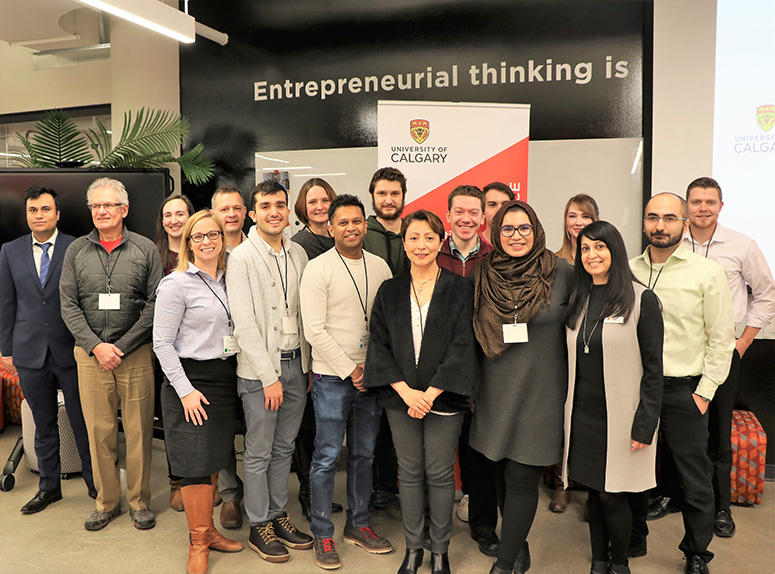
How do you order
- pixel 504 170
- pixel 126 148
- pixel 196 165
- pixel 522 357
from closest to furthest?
pixel 522 357 → pixel 504 170 → pixel 126 148 → pixel 196 165

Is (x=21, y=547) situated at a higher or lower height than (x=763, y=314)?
lower

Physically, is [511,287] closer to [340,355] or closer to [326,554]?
[340,355]

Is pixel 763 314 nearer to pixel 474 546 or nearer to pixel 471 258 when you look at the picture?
pixel 471 258

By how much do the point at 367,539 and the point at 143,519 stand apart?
1.24 meters

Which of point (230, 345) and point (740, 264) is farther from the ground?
point (740, 264)

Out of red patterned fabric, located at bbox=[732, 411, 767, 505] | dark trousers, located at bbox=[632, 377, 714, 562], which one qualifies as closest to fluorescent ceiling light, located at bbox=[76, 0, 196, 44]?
dark trousers, located at bbox=[632, 377, 714, 562]

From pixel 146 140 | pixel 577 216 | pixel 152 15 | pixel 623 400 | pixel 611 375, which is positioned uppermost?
pixel 152 15

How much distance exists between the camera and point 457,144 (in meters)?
4.04

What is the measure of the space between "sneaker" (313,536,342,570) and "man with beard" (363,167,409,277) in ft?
4.55

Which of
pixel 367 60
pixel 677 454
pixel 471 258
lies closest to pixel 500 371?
pixel 471 258

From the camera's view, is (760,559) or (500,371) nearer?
(500,371)

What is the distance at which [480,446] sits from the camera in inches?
99.5

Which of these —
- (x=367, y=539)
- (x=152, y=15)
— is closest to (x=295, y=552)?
(x=367, y=539)

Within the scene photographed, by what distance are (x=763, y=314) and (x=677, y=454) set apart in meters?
1.27
